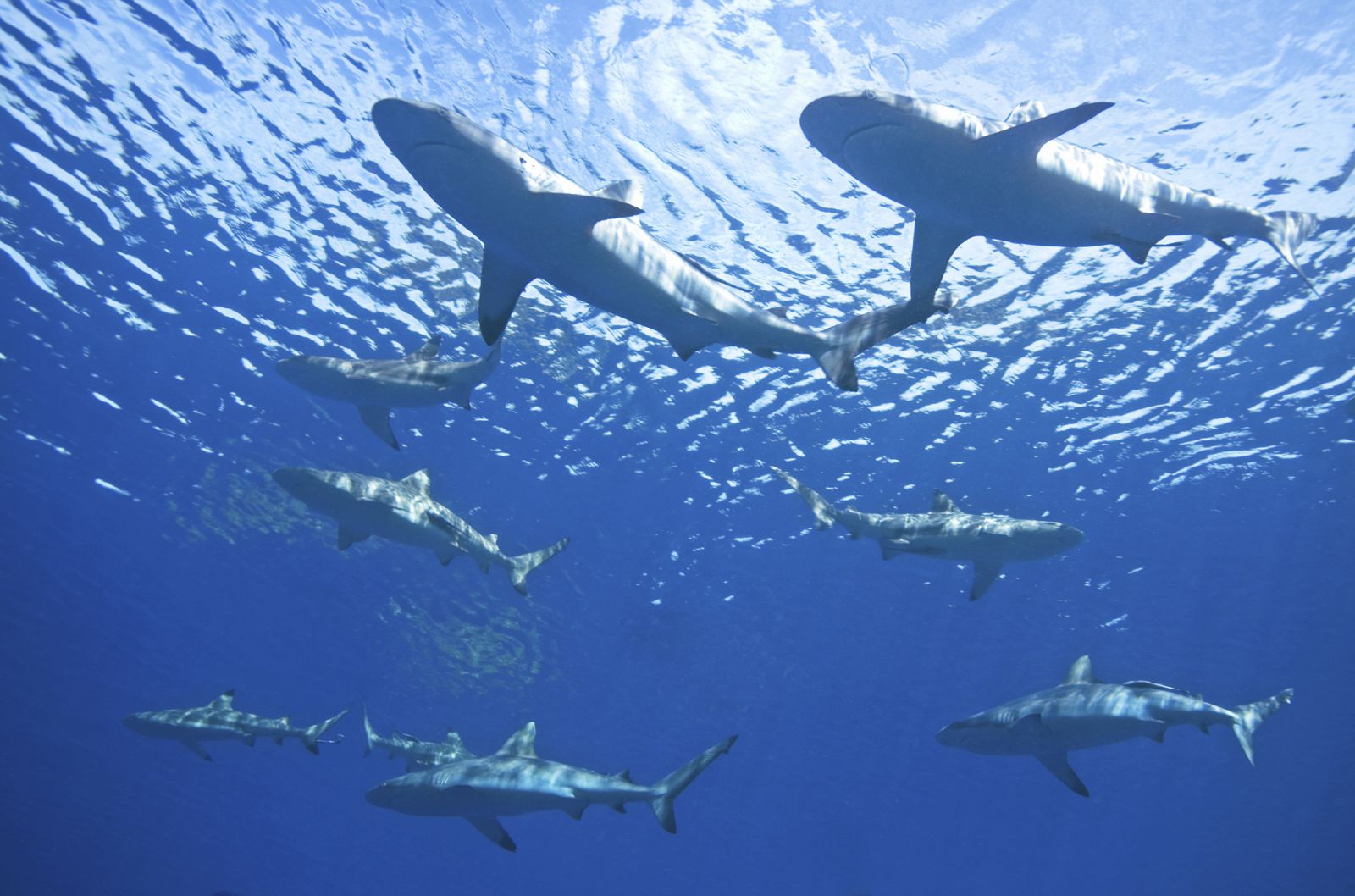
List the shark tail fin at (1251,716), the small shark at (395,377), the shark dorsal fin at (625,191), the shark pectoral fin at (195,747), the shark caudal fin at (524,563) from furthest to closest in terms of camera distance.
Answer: the shark pectoral fin at (195,747)
the shark caudal fin at (524,563)
the shark tail fin at (1251,716)
the small shark at (395,377)
the shark dorsal fin at (625,191)

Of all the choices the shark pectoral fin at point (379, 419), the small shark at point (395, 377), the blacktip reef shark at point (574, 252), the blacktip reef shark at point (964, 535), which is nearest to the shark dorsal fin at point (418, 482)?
the shark pectoral fin at point (379, 419)

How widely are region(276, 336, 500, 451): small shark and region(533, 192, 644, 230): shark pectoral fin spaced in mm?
4521

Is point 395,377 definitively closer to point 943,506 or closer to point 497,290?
point 497,290

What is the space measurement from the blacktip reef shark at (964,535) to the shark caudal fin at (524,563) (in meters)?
4.12

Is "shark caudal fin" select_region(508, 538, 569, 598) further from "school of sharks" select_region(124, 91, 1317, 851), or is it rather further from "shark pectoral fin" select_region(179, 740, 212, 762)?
"shark pectoral fin" select_region(179, 740, 212, 762)

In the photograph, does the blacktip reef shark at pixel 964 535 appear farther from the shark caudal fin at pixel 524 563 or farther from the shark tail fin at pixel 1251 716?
the shark caudal fin at pixel 524 563

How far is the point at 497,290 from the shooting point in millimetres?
5918

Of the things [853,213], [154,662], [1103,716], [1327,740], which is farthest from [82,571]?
[1327,740]

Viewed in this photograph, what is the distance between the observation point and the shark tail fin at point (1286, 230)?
6.08 m

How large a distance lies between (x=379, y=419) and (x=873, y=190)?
8145 mm

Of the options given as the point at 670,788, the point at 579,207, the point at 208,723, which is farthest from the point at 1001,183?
the point at 208,723

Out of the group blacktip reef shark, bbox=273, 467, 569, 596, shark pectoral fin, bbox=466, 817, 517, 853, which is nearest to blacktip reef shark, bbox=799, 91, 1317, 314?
blacktip reef shark, bbox=273, 467, 569, 596

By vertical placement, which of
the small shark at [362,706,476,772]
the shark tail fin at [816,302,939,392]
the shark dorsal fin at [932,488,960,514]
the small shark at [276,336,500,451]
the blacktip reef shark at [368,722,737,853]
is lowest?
the small shark at [362,706,476,772]

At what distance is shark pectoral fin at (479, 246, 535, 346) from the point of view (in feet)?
18.7
